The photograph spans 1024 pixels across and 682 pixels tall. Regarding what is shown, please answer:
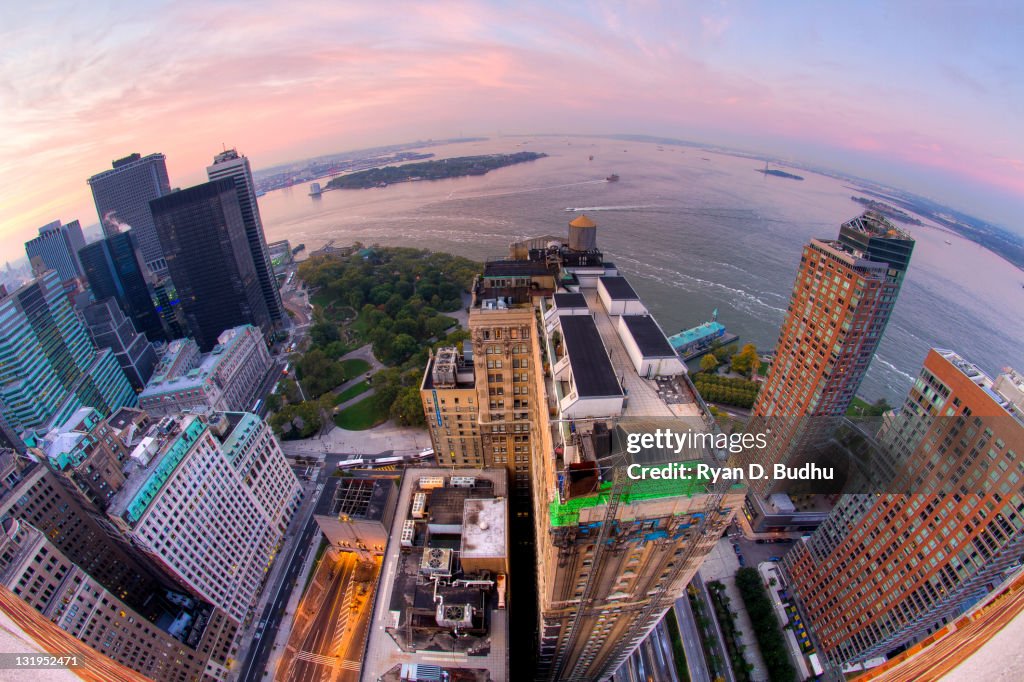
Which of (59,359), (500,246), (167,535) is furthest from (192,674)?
(500,246)

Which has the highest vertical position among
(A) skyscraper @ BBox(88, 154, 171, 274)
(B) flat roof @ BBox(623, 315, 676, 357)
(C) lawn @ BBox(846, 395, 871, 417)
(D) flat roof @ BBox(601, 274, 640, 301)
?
(D) flat roof @ BBox(601, 274, 640, 301)

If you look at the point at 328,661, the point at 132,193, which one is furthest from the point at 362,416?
the point at 132,193

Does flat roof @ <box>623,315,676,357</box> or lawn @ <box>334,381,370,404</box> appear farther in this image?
lawn @ <box>334,381,370,404</box>

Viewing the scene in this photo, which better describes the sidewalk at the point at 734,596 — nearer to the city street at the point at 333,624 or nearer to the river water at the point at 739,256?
the city street at the point at 333,624

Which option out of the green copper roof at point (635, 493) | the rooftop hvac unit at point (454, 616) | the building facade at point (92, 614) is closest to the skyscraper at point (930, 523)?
the green copper roof at point (635, 493)

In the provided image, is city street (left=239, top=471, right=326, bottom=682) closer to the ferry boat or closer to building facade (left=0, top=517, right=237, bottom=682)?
building facade (left=0, top=517, right=237, bottom=682)

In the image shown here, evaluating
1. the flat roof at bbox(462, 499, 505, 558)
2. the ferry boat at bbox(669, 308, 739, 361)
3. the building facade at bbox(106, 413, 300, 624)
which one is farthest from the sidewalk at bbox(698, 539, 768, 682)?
the building facade at bbox(106, 413, 300, 624)

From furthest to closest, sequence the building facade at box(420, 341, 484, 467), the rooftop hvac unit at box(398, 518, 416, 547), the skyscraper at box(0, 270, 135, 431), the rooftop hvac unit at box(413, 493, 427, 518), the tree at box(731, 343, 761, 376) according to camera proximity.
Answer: the tree at box(731, 343, 761, 376)
the skyscraper at box(0, 270, 135, 431)
the building facade at box(420, 341, 484, 467)
the rooftop hvac unit at box(413, 493, 427, 518)
the rooftop hvac unit at box(398, 518, 416, 547)
